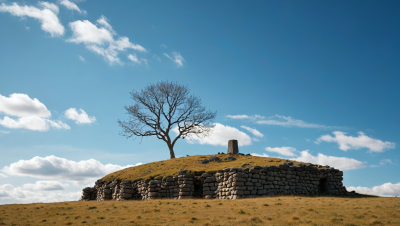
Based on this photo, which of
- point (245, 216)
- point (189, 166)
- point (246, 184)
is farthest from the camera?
point (189, 166)

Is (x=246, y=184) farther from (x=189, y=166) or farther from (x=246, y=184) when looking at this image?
(x=189, y=166)

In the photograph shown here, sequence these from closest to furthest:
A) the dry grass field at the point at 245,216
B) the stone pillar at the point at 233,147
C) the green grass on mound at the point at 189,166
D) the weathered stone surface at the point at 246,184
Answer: the dry grass field at the point at 245,216, the weathered stone surface at the point at 246,184, the green grass on mound at the point at 189,166, the stone pillar at the point at 233,147

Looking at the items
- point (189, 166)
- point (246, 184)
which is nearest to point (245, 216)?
point (246, 184)

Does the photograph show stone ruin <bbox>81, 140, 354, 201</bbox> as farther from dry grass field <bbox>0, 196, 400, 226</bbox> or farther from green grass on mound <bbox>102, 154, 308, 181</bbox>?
dry grass field <bbox>0, 196, 400, 226</bbox>

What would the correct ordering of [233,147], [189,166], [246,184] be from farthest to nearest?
[233,147], [189,166], [246,184]

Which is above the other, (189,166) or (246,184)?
(189,166)

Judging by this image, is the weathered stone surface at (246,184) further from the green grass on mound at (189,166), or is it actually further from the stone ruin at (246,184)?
the green grass on mound at (189,166)

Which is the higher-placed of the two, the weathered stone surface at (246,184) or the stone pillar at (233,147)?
the stone pillar at (233,147)

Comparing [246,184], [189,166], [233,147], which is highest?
[233,147]

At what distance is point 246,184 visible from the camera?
21.4 metres

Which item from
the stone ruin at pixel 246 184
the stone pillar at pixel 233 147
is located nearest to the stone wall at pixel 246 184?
the stone ruin at pixel 246 184

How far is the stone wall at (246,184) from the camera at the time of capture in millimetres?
21609

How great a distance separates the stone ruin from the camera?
70.9 ft

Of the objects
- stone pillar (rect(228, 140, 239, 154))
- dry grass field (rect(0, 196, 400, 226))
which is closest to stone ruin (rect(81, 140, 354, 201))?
dry grass field (rect(0, 196, 400, 226))
